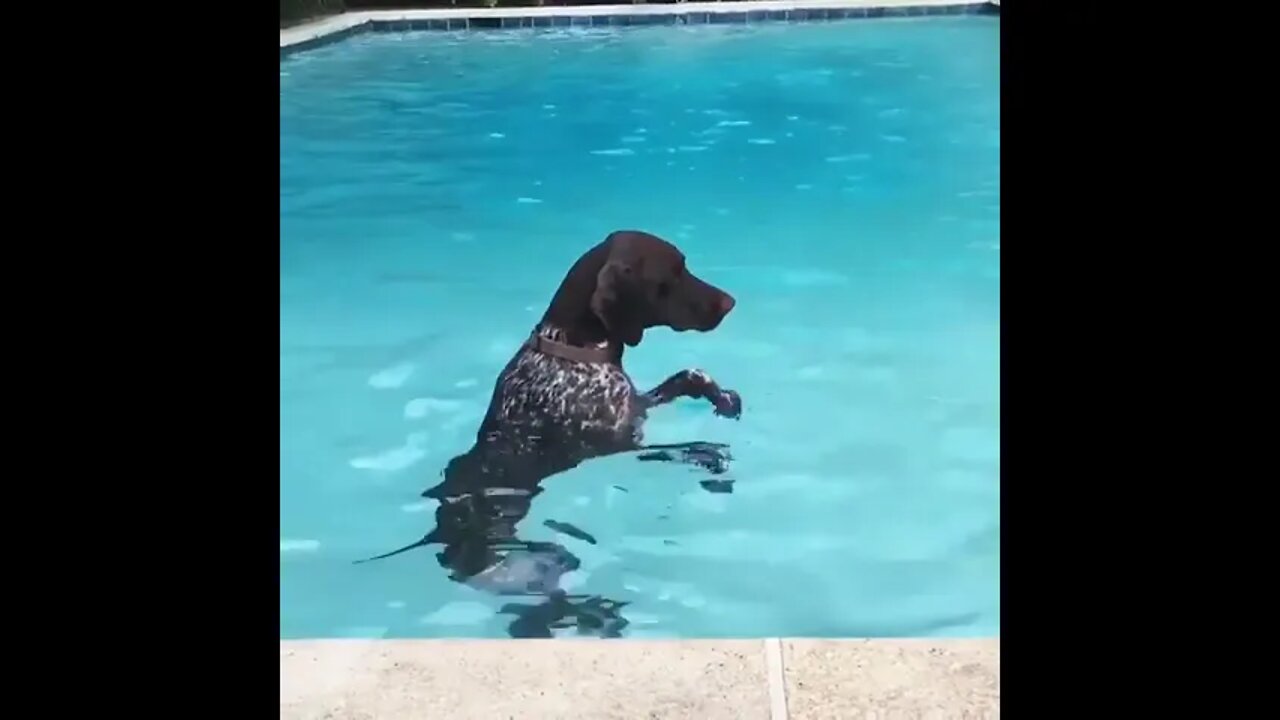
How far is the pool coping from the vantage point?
254 centimetres

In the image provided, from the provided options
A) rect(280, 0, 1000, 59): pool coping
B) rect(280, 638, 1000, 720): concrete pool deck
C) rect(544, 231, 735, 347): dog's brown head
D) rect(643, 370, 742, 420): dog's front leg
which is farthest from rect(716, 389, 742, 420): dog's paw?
rect(280, 0, 1000, 59): pool coping

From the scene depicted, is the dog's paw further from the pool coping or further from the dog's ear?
the pool coping

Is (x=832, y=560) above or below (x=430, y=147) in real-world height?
below

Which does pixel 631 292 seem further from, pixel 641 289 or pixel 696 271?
pixel 696 271

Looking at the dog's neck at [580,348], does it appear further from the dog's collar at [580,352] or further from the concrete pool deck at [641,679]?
the concrete pool deck at [641,679]

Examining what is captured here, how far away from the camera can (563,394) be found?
2477 mm

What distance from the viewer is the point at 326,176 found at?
254 cm

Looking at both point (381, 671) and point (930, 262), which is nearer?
point (381, 671)
